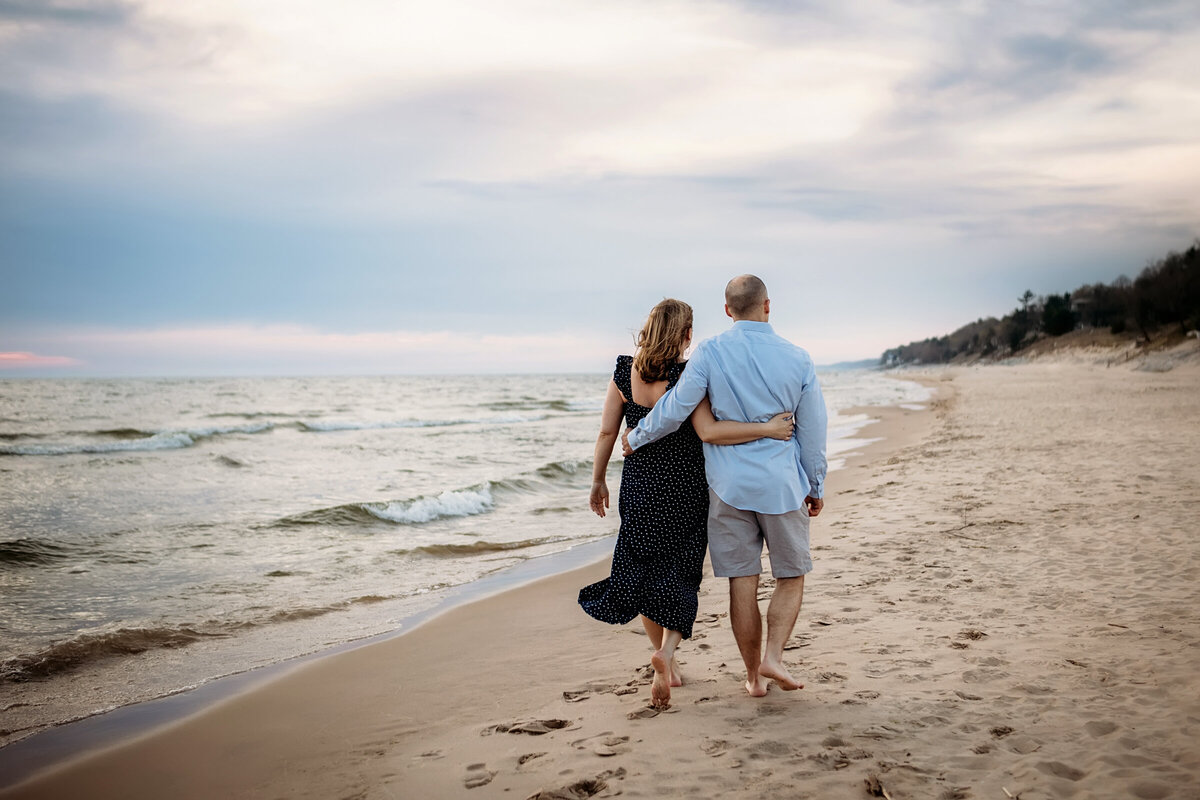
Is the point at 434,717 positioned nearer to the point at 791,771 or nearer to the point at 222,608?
the point at 791,771

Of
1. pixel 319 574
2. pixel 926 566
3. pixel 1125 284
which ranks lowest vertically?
pixel 319 574

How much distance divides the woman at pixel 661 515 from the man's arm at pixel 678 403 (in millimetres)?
168

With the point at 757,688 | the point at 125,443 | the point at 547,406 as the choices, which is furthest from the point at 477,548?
the point at 547,406

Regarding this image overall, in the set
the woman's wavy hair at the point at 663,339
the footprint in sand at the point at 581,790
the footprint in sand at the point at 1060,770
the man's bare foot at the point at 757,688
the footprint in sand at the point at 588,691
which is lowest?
the footprint in sand at the point at 588,691

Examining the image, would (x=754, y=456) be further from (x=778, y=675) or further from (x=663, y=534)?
(x=778, y=675)

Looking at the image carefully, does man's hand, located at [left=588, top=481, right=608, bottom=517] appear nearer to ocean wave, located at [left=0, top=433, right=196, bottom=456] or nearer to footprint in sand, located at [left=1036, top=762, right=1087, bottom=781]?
footprint in sand, located at [left=1036, top=762, right=1087, bottom=781]

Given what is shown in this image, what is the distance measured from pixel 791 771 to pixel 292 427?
30.3 metres

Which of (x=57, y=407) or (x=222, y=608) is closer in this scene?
(x=222, y=608)

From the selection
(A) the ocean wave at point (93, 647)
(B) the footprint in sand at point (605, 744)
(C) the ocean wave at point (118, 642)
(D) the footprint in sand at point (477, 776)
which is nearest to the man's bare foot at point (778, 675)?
(B) the footprint in sand at point (605, 744)

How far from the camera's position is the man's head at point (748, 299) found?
3.35 m

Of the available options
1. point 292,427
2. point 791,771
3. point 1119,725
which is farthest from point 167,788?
point 292,427

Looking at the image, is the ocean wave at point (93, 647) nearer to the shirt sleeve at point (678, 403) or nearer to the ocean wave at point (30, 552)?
the ocean wave at point (30, 552)

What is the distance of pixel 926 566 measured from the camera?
5.73 meters

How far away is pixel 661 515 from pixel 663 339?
86 centimetres
